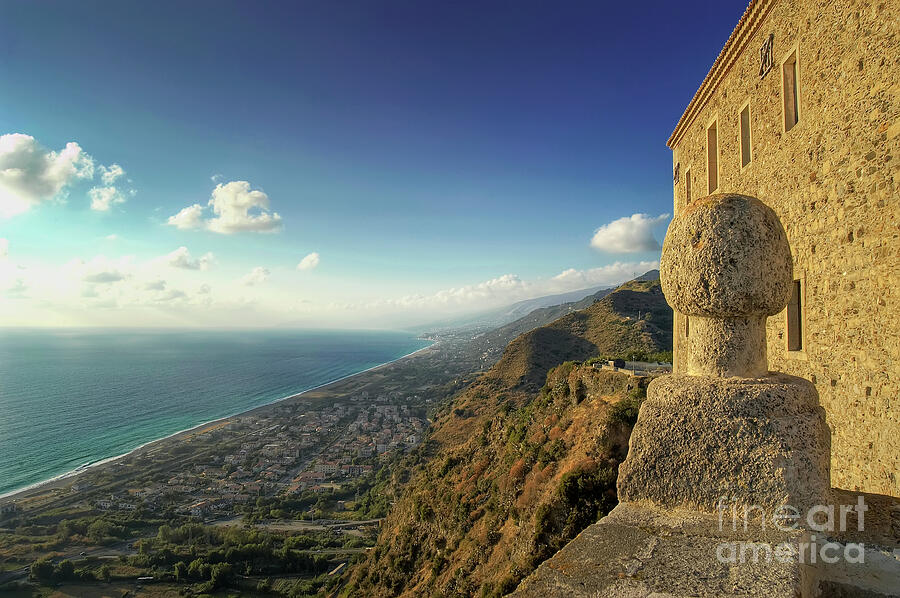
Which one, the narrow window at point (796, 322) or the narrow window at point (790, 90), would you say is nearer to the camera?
the narrow window at point (796, 322)

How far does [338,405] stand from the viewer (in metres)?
81.4

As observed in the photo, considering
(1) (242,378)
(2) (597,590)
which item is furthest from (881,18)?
(1) (242,378)

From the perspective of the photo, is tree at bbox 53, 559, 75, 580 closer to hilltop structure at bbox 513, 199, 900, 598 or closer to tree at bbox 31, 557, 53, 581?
tree at bbox 31, 557, 53, 581

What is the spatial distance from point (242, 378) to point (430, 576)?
122 meters

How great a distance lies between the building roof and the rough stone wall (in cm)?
43

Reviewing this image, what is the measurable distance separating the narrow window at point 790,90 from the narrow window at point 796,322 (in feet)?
8.96

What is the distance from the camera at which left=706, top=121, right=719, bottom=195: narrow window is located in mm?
10258

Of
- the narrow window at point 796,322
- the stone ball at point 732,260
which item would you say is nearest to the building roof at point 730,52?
the narrow window at point 796,322

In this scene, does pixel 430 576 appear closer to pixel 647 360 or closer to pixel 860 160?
pixel 647 360

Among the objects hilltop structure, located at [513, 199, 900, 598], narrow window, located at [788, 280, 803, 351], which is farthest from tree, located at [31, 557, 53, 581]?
narrow window, located at [788, 280, 803, 351]

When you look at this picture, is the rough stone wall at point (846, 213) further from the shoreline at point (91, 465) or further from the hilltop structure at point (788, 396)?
the shoreline at point (91, 465)

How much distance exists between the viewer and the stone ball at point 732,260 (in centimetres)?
269

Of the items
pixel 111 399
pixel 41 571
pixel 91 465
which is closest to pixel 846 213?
pixel 41 571

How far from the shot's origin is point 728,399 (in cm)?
264
